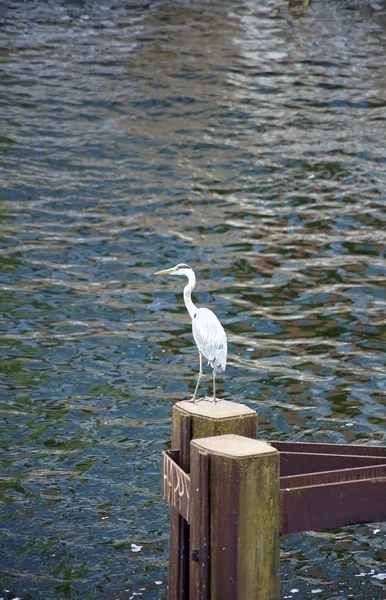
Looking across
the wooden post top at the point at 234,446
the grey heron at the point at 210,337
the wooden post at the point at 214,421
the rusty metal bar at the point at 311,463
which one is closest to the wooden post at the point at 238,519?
the wooden post top at the point at 234,446

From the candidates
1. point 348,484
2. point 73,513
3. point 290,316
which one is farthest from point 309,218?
point 348,484

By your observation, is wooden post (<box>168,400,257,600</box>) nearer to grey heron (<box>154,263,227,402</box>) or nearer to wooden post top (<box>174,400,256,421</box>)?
wooden post top (<box>174,400,256,421</box>)

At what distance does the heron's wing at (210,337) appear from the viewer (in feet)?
18.9

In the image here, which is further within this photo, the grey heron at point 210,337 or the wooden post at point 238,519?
the grey heron at point 210,337

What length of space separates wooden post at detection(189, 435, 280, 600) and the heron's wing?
1.24 metres

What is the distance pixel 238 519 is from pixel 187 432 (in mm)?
688

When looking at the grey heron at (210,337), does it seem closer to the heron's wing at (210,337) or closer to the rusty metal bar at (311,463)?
the heron's wing at (210,337)

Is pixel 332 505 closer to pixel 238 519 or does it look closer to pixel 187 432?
pixel 238 519

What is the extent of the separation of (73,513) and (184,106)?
11582 millimetres

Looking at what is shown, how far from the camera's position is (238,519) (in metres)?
4.47

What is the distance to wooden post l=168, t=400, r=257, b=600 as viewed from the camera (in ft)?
16.3

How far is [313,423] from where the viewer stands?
30.0 feet

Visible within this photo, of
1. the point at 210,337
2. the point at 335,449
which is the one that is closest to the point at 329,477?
the point at 335,449

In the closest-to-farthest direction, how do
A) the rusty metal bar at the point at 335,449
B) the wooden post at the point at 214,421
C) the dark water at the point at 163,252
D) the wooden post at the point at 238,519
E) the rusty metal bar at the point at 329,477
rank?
1. the wooden post at the point at 238,519
2. the rusty metal bar at the point at 329,477
3. the wooden post at the point at 214,421
4. the rusty metal bar at the point at 335,449
5. the dark water at the point at 163,252
